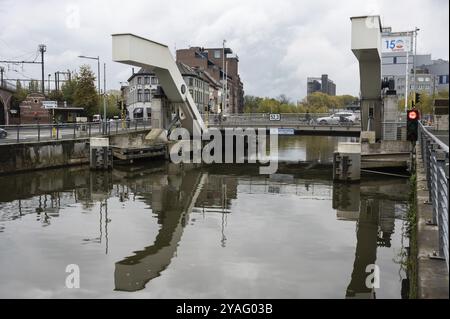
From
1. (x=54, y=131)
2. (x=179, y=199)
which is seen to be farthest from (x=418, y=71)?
(x=179, y=199)

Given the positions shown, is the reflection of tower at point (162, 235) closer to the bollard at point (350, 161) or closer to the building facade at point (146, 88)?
the bollard at point (350, 161)

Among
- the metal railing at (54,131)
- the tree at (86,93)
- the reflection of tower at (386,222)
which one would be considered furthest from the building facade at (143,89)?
the reflection of tower at (386,222)

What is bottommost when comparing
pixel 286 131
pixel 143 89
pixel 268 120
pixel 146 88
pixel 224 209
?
pixel 224 209

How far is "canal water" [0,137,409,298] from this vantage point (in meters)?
9.52

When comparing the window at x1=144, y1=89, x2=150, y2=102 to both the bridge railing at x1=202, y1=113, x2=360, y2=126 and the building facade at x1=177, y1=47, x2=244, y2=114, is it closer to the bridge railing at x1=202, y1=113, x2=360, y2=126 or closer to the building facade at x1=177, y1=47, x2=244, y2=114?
the building facade at x1=177, y1=47, x2=244, y2=114

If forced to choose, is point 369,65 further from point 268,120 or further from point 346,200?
point 268,120

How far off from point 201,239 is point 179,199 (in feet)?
21.9

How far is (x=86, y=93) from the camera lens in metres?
59.4

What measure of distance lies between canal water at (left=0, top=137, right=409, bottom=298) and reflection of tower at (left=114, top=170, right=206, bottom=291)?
1.3 inches

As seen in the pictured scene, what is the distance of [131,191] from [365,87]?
47.2ft

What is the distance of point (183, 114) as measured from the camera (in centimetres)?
3594

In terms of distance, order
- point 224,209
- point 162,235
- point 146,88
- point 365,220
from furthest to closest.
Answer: point 146,88 → point 224,209 → point 365,220 → point 162,235

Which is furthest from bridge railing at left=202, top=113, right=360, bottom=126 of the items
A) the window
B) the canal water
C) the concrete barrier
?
the window

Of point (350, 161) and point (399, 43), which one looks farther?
point (399, 43)
